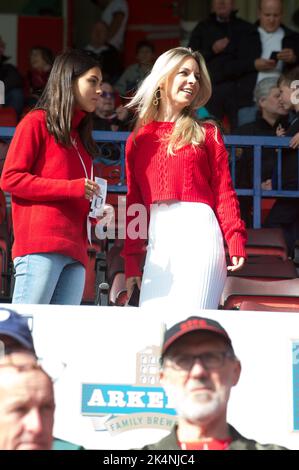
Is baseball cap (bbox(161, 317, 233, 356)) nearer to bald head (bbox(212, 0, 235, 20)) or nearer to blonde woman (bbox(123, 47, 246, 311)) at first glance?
blonde woman (bbox(123, 47, 246, 311))

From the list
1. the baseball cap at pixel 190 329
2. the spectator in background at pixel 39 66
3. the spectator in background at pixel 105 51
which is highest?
the spectator in background at pixel 105 51

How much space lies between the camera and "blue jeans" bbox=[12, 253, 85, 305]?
17.5 feet

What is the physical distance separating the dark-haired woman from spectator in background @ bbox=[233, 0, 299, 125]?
4.43 meters

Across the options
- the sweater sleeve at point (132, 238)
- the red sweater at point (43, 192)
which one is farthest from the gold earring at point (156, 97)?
the red sweater at point (43, 192)

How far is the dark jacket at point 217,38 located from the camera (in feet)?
33.3

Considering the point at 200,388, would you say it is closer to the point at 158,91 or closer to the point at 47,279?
the point at 47,279

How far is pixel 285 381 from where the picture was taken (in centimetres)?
441

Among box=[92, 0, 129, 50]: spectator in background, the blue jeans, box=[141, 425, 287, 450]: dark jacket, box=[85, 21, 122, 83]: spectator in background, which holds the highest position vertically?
box=[92, 0, 129, 50]: spectator in background

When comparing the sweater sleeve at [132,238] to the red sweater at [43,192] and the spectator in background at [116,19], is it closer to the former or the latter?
the red sweater at [43,192]

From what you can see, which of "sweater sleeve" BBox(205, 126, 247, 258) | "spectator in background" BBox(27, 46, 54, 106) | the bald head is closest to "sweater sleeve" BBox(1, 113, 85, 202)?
"sweater sleeve" BBox(205, 126, 247, 258)

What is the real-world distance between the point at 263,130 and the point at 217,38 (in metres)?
1.58

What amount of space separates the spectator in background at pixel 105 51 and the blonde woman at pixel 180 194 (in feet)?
18.3

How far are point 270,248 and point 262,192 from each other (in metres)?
0.69

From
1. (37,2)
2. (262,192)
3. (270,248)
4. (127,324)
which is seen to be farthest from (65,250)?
(37,2)
